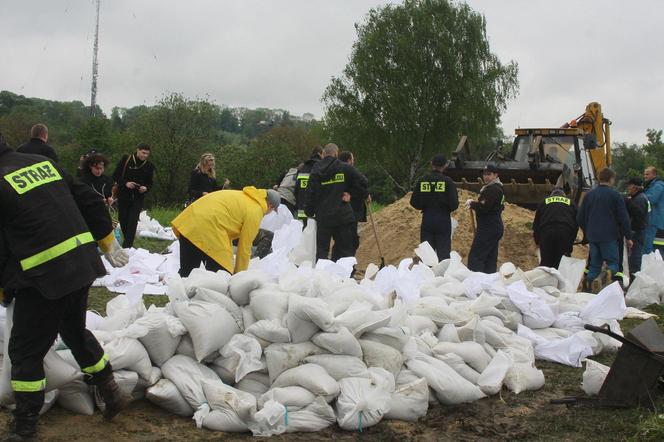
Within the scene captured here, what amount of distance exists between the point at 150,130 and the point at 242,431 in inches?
802

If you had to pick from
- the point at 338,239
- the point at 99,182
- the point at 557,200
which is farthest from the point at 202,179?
the point at 557,200

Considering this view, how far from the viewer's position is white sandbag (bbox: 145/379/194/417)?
11.7 ft

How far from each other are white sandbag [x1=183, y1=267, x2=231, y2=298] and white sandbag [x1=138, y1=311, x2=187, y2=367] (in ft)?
1.00

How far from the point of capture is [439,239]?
315 inches

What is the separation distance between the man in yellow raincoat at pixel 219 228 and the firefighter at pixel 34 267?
1.85m

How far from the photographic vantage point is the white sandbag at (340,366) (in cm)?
372

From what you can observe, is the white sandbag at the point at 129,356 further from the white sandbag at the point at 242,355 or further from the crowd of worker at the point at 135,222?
the white sandbag at the point at 242,355

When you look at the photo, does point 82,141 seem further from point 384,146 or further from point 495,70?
point 495,70

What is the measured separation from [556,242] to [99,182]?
17.1 feet

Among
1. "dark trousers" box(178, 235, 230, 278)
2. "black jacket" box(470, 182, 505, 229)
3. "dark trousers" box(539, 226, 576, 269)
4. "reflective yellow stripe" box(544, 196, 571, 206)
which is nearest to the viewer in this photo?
"dark trousers" box(178, 235, 230, 278)

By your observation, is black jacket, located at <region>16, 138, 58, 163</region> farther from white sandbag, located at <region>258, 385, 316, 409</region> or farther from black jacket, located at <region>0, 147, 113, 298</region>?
white sandbag, located at <region>258, 385, 316, 409</region>

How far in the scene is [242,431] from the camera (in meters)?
3.48

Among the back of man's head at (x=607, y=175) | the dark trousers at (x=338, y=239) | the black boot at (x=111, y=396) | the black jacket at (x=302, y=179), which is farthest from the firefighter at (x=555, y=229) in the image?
the black boot at (x=111, y=396)

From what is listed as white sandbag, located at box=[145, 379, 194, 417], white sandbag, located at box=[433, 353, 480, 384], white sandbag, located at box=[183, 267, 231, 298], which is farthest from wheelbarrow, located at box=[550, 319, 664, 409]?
white sandbag, located at box=[145, 379, 194, 417]
